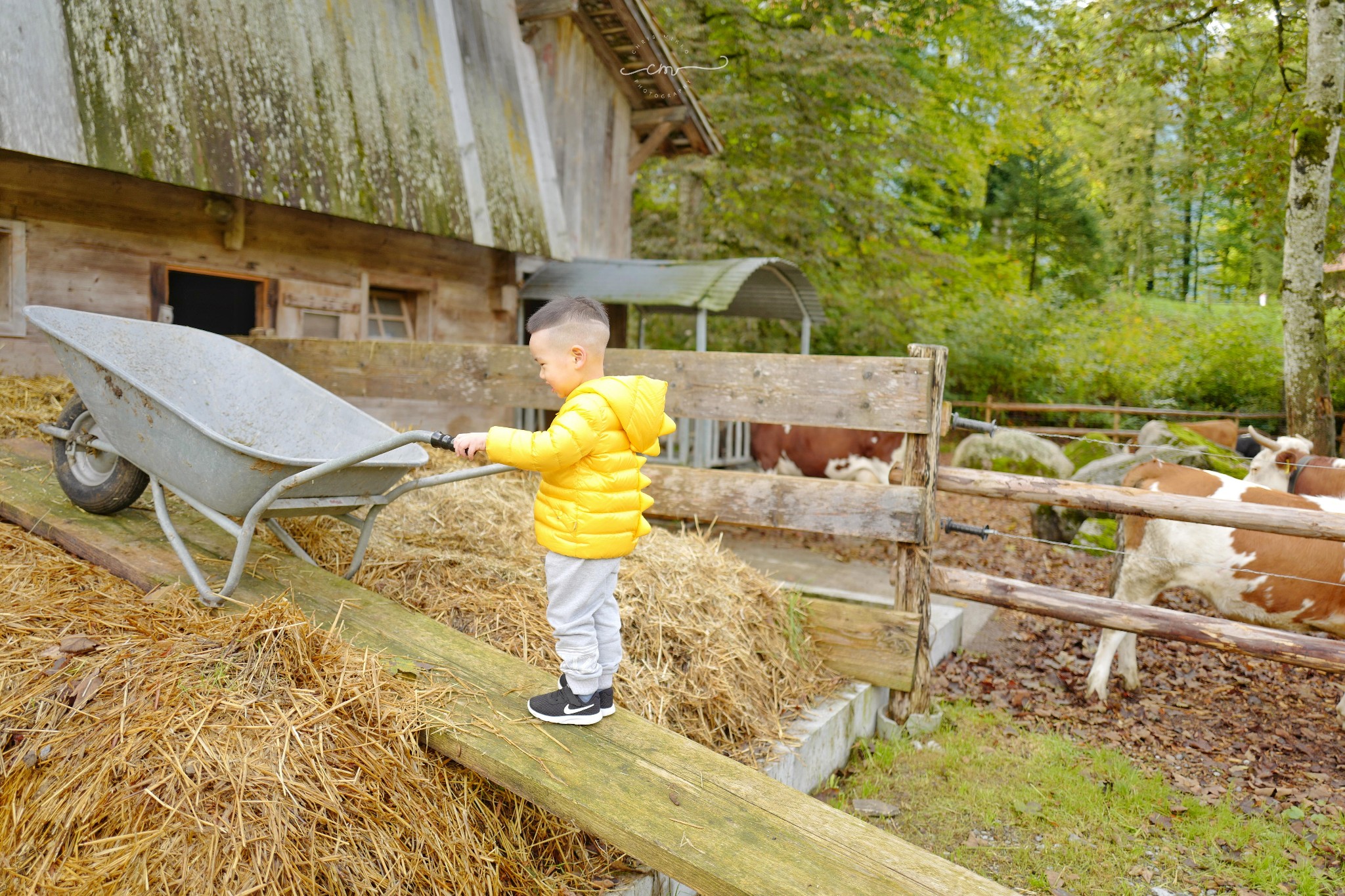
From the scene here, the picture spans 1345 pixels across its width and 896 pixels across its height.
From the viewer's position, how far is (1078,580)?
7.48 m

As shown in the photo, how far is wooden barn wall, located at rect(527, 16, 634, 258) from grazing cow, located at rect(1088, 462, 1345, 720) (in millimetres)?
7394

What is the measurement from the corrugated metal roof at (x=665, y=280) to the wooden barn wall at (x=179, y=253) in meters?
Result: 1.03

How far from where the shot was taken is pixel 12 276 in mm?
5812

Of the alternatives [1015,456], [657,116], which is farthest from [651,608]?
[657,116]

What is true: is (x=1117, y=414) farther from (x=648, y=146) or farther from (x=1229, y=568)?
(x=1229, y=568)

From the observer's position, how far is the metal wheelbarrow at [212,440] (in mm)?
2916

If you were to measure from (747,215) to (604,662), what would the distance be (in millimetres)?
12946

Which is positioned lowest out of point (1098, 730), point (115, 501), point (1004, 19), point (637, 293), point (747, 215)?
point (1098, 730)

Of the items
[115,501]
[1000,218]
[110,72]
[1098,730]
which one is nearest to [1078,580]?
[1098,730]

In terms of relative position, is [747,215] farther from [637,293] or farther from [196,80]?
[196,80]

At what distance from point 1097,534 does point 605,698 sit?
7051mm

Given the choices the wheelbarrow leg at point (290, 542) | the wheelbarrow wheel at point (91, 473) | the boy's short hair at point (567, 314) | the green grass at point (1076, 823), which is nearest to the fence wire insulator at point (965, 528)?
the green grass at point (1076, 823)

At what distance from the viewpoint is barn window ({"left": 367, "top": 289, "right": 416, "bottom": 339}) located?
8.70 meters

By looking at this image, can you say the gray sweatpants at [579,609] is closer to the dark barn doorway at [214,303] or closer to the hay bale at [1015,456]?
the dark barn doorway at [214,303]
